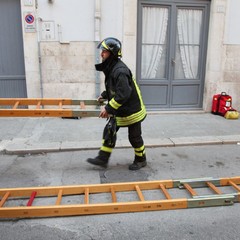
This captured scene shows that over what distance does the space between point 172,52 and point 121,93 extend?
4.66 meters

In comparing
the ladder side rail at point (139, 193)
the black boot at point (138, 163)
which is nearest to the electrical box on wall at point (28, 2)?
the black boot at point (138, 163)

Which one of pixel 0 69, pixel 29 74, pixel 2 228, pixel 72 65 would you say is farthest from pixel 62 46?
pixel 2 228

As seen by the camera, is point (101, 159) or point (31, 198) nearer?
point (31, 198)

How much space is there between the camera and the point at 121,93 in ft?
12.6

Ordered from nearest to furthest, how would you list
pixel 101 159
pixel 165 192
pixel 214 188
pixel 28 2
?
pixel 165 192 → pixel 214 188 → pixel 101 159 → pixel 28 2

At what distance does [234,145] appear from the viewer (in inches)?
227

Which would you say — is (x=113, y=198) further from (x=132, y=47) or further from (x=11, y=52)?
(x=11, y=52)

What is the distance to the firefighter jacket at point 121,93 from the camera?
12.6 feet

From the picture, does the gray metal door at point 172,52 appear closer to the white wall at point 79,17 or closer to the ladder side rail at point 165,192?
the white wall at point 79,17

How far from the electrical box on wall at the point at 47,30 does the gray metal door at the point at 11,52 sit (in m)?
0.74

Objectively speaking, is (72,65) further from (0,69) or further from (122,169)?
(122,169)

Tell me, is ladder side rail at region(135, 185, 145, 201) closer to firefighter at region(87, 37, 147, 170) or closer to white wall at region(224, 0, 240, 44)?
firefighter at region(87, 37, 147, 170)

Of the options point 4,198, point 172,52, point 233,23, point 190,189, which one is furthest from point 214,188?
point 233,23

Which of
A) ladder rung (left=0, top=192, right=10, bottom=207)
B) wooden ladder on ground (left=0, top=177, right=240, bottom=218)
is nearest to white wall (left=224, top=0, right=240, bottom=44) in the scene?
wooden ladder on ground (left=0, top=177, right=240, bottom=218)
